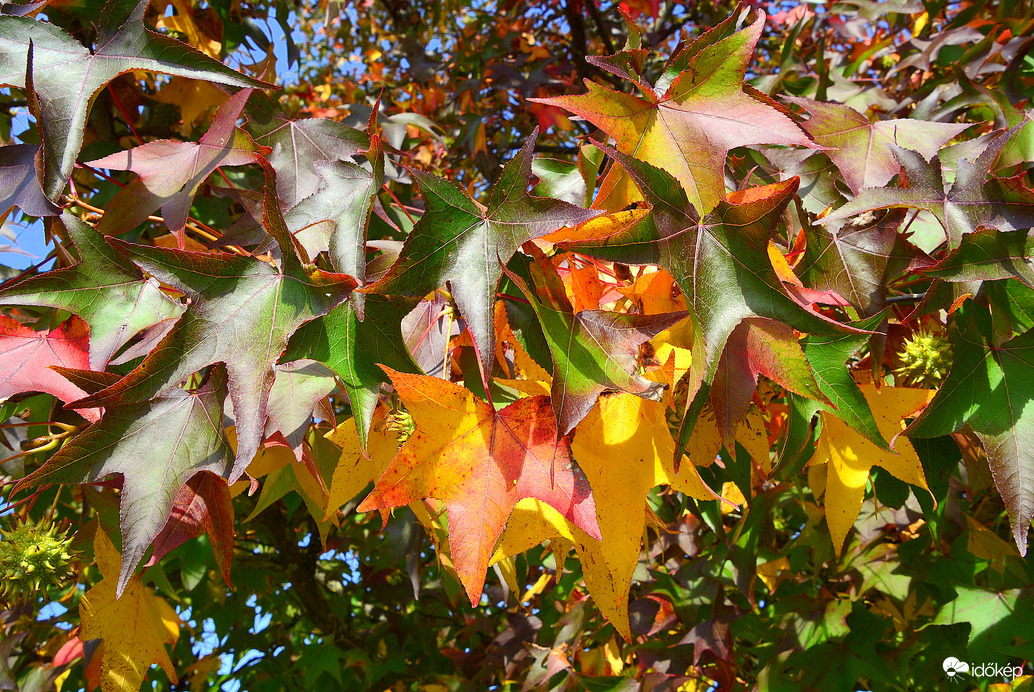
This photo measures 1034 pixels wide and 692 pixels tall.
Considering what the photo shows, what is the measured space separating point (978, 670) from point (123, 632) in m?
1.84

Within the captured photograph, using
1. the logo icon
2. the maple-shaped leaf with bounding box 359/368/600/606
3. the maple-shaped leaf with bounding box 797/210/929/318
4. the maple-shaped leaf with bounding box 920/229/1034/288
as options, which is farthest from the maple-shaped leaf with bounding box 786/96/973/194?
the logo icon

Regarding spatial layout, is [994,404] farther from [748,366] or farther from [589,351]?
[589,351]

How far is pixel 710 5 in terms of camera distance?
3.42 meters

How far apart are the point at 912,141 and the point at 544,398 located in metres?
0.79

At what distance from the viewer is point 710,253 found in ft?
2.53

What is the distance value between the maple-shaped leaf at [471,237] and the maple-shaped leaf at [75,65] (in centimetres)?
32

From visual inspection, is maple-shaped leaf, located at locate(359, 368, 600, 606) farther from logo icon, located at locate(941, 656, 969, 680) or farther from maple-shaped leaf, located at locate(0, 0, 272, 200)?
logo icon, located at locate(941, 656, 969, 680)

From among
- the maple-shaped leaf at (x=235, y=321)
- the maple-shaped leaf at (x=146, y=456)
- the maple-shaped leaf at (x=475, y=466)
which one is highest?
the maple-shaped leaf at (x=235, y=321)

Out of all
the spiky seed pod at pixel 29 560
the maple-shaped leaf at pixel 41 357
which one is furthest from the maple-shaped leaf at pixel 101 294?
the spiky seed pod at pixel 29 560

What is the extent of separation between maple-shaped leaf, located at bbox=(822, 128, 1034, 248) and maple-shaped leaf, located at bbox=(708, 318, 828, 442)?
23 cm

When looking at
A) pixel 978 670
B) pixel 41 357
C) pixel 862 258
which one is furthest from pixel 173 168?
pixel 978 670

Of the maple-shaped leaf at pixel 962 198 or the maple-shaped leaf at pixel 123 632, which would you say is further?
the maple-shaped leaf at pixel 123 632

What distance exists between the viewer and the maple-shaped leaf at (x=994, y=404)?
2.78 ft

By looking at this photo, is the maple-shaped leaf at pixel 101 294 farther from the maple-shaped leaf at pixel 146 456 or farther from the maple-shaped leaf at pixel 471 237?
the maple-shaped leaf at pixel 471 237
